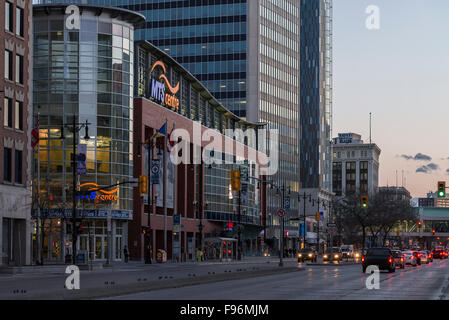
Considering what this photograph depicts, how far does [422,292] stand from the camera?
105 feet

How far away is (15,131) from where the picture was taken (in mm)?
60094

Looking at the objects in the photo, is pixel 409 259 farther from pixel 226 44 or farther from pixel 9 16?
pixel 226 44

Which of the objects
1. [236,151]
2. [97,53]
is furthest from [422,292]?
[236,151]

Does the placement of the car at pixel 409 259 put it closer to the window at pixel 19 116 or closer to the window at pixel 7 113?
the window at pixel 19 116

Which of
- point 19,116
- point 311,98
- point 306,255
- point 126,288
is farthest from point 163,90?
point 311,98

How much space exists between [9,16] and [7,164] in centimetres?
1130

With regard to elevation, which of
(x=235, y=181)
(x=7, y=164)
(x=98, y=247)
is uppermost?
(x=7, y=164)

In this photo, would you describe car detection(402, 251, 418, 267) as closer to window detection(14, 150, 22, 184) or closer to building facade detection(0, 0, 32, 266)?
building facade detection(0, 0, 32, 266)

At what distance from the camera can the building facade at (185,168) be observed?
88831mm

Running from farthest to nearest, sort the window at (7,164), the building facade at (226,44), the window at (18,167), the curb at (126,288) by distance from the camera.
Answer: the building facade at (226,44) < the window at (18,167) < the window at (7,164) < the curb at (126,288)

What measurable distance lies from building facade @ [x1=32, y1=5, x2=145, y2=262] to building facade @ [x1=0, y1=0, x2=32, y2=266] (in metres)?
18.6

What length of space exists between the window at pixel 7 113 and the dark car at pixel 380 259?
2812cm

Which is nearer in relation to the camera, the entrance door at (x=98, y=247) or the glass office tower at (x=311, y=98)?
the entrance door at (x=98, y=247)

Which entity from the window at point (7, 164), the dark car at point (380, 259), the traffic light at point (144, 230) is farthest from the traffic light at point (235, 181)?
the traffic light at point (144, 230)
